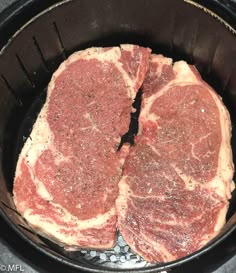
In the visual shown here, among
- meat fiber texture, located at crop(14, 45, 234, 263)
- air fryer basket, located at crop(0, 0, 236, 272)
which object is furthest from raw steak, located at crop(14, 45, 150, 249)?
air fryer basket, located at crop(0, 0, 236, 272)

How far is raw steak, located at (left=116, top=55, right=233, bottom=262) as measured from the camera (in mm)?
1955

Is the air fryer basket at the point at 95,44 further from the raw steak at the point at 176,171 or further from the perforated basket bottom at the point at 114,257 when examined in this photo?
the raw steak at the point at 176,171

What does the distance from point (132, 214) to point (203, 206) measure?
0.32 meters

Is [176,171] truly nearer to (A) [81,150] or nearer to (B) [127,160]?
(B) [127,160]

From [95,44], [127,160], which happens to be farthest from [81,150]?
[95,44]

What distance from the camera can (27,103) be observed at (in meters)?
2.37

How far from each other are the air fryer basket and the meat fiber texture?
4.6 inches

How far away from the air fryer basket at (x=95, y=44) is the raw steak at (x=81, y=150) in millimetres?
109

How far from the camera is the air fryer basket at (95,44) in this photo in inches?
81.5

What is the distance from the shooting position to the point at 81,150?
2.11 meters

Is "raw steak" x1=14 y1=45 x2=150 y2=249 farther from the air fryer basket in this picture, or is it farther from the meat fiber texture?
the air fryer basket

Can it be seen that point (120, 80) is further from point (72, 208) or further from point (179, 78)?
point (72, 208)

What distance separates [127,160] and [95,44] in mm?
693

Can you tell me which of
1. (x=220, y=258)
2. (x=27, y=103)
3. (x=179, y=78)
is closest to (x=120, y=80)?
(x=179, y=78)
